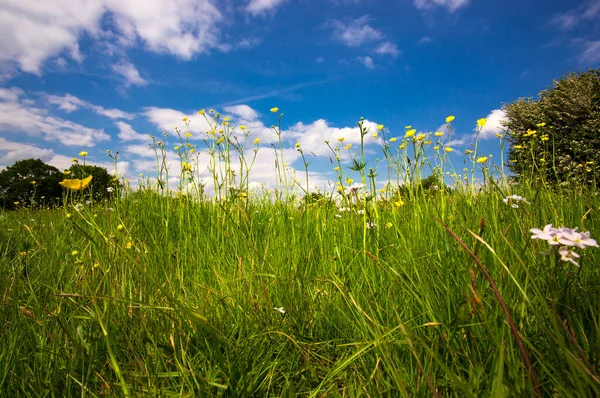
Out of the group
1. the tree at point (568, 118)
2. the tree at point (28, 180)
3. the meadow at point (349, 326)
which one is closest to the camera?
the meadow at point (349, 326)

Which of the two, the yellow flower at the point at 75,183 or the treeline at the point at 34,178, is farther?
the treeline at the point at 34,178

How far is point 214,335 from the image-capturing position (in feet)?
3.80

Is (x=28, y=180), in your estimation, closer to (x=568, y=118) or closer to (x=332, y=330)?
(x=332, y=330)

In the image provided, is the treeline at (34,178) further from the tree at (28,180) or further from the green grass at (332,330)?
the green grass at (332,330)

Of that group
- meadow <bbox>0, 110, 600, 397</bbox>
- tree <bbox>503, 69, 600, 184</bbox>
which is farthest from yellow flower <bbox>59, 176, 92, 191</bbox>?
tree <bbox>503, 69, 600, 184</bbox>

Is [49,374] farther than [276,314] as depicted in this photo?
No

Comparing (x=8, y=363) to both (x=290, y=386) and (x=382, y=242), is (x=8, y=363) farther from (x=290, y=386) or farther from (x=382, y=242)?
(x=382, y=242)

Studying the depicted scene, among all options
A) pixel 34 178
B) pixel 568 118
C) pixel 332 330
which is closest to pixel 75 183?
pixel 332 330

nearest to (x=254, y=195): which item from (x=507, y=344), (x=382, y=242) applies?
(x=382, y=242)

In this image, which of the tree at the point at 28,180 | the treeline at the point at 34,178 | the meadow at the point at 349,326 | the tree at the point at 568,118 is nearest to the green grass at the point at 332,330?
the meadow at the point at 349,326

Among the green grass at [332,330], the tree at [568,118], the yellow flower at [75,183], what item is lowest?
the green grass at [332,330]

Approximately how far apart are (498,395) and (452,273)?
0.81 meters

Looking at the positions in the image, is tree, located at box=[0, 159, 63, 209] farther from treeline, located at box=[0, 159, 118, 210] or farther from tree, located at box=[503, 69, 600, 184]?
tree, located at box=[503, 69, 600, 184]

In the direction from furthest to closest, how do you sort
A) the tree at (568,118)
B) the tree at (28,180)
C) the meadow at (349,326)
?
the tree at (28,180) < the tree at (568,118) < the meadow at (349,326)
